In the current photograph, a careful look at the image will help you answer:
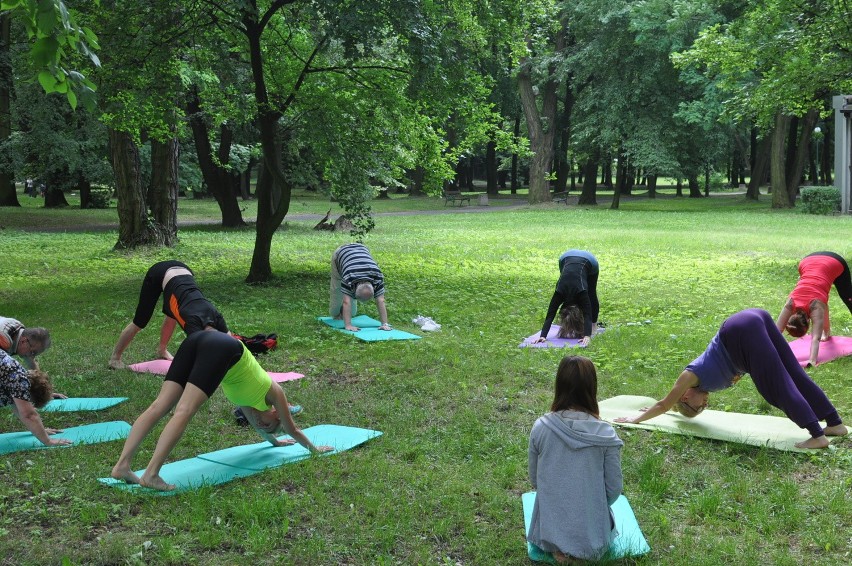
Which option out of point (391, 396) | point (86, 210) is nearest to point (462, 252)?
point (391, 396)

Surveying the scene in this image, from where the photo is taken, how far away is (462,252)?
20.8 m

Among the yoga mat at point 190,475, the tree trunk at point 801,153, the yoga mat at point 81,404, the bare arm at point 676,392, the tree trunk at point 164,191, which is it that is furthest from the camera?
the tree trunk at point 801,153

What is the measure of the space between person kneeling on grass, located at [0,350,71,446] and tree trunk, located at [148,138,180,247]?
47.5 feet

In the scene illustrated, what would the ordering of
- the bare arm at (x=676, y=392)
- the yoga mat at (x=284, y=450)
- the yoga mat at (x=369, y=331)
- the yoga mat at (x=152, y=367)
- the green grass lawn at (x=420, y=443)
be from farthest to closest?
the yoga mat at (x=369, y=331)
the yoga mat at (x=152, y=367)
the bare arm at (x=676, y=392)
the yoga mat at (x=284, y=450)
the green grass lawn at (x=420, y=443)

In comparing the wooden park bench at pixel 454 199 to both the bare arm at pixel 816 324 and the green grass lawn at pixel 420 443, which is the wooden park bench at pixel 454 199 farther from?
the bare arm at pixel 816 324

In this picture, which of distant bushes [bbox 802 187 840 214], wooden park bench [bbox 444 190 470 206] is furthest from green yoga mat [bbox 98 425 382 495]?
wooden park bench [bbox 444 190 470 206]

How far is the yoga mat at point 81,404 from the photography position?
7262mm

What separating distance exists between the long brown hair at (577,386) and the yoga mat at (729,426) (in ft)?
7.56

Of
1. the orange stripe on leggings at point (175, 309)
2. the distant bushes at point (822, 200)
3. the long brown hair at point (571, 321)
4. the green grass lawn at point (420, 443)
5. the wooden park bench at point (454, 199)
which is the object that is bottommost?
the green grass lawn at point (420, 443)

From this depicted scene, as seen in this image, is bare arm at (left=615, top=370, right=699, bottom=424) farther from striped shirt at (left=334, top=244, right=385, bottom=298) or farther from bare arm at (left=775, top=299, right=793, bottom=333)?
striped shirt at (left=334, top=244, right=385, bottom=298)

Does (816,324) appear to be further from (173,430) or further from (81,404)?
(81,404)

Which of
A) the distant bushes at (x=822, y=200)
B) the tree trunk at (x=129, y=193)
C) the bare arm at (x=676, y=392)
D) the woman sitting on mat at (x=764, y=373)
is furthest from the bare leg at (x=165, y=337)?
the distant bushes at (x=822, y=200)

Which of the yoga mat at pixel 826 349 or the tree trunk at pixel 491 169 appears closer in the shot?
the yoga mat at pixel 826 349

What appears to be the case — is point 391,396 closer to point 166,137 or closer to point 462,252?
point 166,137
